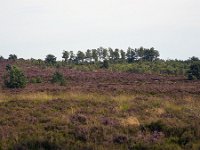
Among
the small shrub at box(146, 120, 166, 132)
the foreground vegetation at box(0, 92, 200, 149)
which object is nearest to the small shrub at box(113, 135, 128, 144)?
the foreground vegetation at box(0, 92, 200, 149)

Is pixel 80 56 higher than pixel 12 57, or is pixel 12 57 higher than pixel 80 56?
pixel 80 56

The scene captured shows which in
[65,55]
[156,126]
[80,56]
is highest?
[65,55]

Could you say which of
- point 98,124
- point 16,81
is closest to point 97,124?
point 98,124

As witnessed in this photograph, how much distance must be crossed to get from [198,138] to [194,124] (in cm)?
96

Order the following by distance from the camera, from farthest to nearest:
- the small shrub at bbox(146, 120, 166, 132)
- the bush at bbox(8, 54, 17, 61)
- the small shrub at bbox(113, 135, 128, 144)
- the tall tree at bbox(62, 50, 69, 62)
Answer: the tall tree at bbox(62, 50, 69, 62) < the bush at bbox(8, 54, 17, 61) < the small shrub at bbox(146, 120, 166, 132) < the small shrub at bbox(113, 135, 128, 144)

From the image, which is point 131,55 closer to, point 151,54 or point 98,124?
point 151,54

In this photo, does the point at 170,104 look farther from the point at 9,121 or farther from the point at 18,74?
the point at 18,74

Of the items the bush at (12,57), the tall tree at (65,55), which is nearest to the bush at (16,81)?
the bush at (12,57)

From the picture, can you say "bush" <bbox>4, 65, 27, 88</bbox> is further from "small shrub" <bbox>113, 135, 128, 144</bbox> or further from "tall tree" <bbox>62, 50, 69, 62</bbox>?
"tall tree" <bbox>62, 50, 69, 62</bbox>

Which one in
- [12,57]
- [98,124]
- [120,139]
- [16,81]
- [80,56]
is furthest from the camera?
[80,56]

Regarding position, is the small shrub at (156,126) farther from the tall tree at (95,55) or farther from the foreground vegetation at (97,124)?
the tall tree at (95,55)

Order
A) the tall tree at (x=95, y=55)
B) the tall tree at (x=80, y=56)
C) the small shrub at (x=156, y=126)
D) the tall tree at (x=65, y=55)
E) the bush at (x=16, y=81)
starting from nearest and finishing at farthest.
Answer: the small shrub at (x=156, y=126), the bush at (x=16, y=81), the tall tree at (x=65, y=55), the tall tree at (x=80, y=56), the tall tree at (x=95, y=55)

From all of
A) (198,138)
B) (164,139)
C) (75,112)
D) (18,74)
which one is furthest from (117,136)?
(18,74)

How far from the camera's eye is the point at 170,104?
17.6 metres
